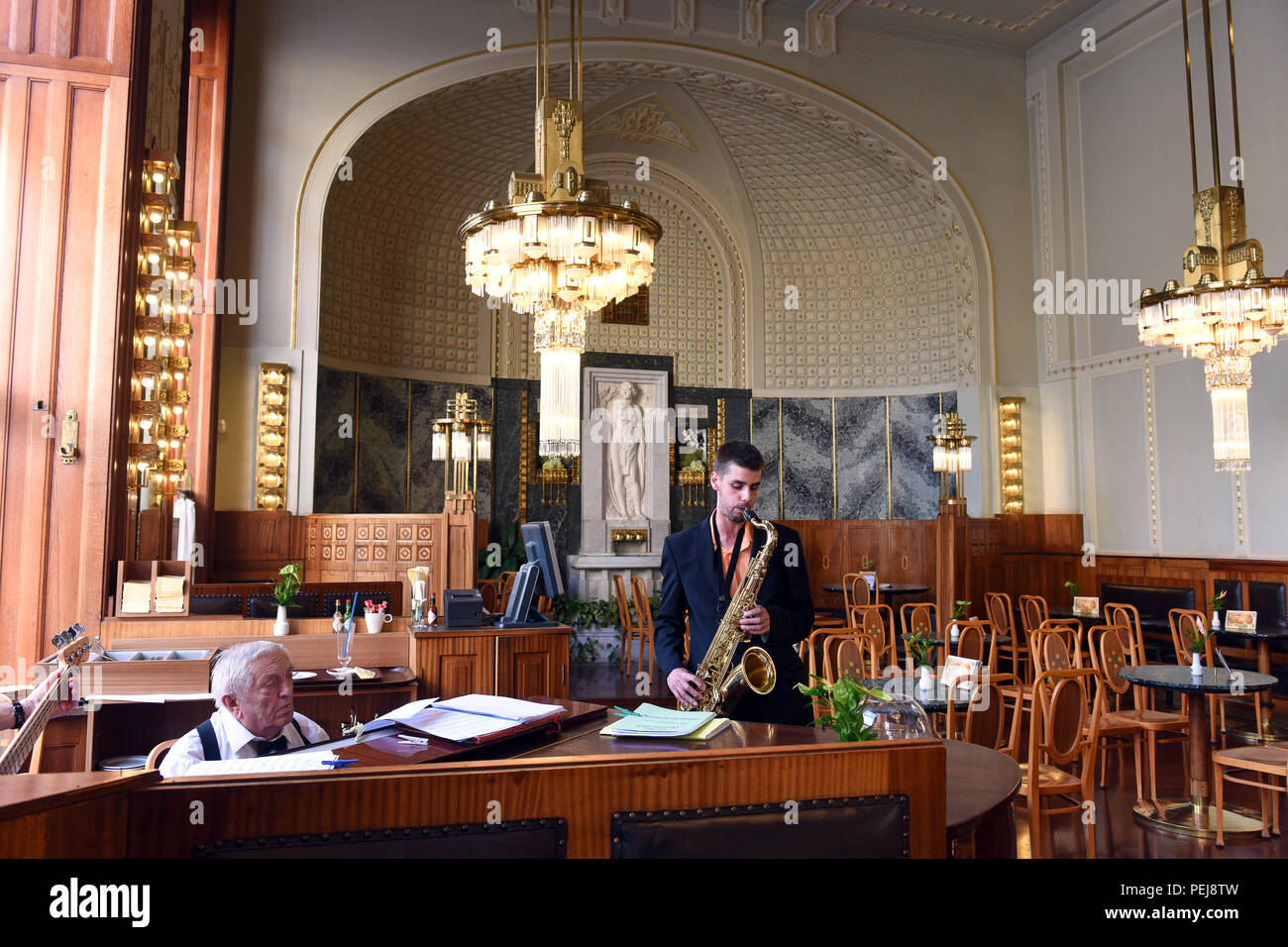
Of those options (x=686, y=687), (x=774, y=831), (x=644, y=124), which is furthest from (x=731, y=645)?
(x=644, y=124)

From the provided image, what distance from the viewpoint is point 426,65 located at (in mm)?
10602

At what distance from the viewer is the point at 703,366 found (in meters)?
13.7

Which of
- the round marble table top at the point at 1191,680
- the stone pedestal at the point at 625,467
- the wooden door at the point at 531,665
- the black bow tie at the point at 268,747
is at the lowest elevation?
the round marble table top at the point at 1191,680

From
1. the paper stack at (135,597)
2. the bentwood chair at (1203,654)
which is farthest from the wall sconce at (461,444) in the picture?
the bentwood chair at (1203,654)

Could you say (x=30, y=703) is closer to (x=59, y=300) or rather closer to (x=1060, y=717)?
(x=59, y=300)

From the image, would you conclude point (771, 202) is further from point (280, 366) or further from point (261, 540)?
point (261, 540)

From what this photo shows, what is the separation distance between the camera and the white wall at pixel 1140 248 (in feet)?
30.6

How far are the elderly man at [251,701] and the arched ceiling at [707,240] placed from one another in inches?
364

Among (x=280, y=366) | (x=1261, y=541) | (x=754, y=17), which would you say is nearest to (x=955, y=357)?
(x=1261, y=541)

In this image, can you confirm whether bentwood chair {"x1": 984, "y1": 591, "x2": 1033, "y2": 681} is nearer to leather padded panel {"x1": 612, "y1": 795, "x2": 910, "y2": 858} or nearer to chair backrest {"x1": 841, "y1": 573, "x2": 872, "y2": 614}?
chair backrest {"x1": 841, "y1": 573, "x2": 872, "y2": 614}

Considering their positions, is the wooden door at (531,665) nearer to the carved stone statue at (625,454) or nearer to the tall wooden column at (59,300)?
the tall wooden column at (59,300)

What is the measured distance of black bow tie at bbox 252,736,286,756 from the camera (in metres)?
2.30

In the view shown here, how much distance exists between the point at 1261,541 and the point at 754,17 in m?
9.12

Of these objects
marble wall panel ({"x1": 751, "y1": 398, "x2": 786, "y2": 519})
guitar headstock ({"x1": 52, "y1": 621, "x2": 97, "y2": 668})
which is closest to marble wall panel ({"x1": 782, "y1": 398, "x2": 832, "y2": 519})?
marble wall panel ({"x1": 751, "y1": 398, "x2": 786, "y2": 519})
